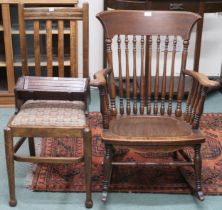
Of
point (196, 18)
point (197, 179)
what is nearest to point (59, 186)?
point (197, 179)

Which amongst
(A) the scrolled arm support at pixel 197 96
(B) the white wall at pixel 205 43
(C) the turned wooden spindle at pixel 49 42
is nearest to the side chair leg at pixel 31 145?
(C) the turned wooden spindle at pixel 49 42

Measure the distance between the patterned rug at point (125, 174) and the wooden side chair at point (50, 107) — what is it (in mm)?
203

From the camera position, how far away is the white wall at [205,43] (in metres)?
3.70

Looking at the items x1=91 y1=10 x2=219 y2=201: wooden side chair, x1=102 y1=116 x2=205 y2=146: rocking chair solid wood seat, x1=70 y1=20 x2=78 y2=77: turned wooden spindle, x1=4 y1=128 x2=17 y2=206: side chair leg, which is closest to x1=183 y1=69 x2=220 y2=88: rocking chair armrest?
x1=91 y1=10 x2=219 y2=201: wooden side chair

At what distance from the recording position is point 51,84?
7.52 ft

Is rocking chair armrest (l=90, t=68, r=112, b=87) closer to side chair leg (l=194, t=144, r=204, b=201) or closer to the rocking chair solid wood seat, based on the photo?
the rocking chair solid wood seat

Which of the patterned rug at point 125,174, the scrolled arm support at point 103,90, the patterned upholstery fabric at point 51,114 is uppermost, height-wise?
the scrolled arm support at point 103,90

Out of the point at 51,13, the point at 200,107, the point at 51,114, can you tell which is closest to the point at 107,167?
the point at 51,114

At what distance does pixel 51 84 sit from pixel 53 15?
0.41 metres

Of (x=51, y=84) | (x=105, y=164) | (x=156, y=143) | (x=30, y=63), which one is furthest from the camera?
(x=30, y=63)

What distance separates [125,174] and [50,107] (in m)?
0.63

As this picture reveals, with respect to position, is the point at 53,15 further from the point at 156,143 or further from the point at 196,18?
the point at 156,143

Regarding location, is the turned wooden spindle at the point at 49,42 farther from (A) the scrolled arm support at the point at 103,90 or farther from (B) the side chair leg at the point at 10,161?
(B) the side chair leg at the point at 10,161

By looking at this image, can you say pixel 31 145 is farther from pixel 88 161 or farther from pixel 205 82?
pixel 205 82
